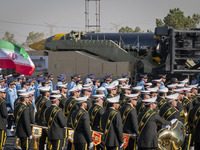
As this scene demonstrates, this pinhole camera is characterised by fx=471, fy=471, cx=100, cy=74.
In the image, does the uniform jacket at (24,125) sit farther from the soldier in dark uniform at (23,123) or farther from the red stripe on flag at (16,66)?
the red stripe on flag at (16,66)

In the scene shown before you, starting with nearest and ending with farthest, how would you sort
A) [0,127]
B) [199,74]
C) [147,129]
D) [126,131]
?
[147,129] → [126,131] → [0,127] → [199,74]

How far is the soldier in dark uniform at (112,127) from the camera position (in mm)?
9008

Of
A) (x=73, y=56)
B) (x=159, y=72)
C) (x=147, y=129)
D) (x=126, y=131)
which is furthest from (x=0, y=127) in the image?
(x=73, y=56)

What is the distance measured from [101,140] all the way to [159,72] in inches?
412

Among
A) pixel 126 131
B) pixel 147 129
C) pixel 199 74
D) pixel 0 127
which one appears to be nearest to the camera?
pixel 147 129

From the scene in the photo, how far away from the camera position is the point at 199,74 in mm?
19516

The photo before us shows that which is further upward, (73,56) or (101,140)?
(73,56)

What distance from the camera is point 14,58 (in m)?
13.8

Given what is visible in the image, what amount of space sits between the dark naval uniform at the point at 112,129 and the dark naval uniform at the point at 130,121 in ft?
1.66

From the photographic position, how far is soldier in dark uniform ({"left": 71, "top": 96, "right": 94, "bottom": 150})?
9.11 m

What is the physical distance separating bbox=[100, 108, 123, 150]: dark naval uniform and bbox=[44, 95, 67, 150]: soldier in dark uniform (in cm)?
102

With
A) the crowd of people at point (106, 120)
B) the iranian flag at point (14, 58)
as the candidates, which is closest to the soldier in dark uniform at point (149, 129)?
the crowd of people at point (106, 120)

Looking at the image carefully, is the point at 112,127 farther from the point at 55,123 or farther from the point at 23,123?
the point at 23,123

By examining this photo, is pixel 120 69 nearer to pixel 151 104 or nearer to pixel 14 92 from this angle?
pixel 14 92
